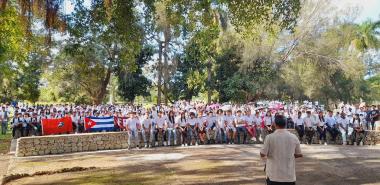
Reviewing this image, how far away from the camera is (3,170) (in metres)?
12.7

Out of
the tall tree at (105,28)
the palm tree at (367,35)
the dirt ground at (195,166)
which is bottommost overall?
the dirt ground at (195,166)

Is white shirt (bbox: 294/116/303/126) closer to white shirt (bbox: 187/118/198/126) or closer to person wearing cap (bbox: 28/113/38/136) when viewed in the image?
white shirt (bbox: 187/118/198/126)

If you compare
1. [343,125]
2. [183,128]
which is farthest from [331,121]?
[183,128]

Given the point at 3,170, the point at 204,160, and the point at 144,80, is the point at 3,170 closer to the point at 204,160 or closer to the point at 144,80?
the point at 204,160

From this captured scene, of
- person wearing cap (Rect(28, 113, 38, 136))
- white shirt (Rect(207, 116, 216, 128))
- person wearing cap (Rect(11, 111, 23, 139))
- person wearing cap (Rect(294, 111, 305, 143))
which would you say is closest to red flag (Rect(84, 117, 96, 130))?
person wearing cap (Rect(28, 113, 38, 136))

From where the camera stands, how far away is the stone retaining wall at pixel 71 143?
1580cm

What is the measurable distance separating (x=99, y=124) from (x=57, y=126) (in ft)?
6.61

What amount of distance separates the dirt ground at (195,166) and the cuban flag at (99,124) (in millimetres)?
3585

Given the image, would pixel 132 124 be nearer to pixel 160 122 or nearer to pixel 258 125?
pixel 160 122

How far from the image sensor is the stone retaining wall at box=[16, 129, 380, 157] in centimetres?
1580

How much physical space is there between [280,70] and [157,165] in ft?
87.3

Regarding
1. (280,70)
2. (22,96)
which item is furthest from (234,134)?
(22,96)

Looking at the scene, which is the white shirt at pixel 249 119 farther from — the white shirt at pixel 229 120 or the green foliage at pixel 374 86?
the green foliage at pixel 374 86

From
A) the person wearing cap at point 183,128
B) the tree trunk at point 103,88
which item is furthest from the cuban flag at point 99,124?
the tree trunk at point 103,88
